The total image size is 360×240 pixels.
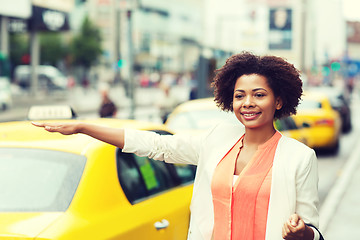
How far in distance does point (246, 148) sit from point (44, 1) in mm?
32525

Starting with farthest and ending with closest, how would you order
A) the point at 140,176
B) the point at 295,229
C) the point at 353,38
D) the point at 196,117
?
the point at 353,38 < the point at 196,117 < the point at 140,176 < the point at 295,229

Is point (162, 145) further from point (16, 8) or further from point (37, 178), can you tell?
point (16, 8)

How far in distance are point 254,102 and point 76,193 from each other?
4.02 feet

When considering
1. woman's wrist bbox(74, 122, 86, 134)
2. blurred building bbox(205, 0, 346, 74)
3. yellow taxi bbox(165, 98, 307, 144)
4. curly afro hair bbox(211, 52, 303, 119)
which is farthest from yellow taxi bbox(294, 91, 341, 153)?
blurred building bbox(205, 0, 346, 74)

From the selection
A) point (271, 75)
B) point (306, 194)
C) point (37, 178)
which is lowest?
point (37, 178)

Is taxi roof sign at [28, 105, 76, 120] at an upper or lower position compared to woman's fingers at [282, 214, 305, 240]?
upper

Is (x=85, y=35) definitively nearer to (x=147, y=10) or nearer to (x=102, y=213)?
(x=147, y=10)

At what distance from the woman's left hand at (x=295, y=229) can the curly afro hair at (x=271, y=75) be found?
618 millimetres

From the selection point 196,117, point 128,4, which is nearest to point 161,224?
point 196,117

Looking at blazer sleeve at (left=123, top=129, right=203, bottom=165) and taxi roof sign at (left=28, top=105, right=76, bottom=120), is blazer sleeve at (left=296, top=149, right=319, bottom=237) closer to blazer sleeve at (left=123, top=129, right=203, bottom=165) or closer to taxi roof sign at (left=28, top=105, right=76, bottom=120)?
blazer sleeve at (left=123, top=129, right=203, bottom=165)

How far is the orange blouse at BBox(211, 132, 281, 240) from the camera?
105 inches

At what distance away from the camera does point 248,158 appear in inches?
111

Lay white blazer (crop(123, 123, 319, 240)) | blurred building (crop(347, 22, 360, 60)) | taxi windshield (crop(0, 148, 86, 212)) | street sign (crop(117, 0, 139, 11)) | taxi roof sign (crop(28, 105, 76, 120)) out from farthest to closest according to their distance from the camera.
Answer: blurred building (crop(347, 22, 360, 60)) < street sign (crop(117, 0, 139, 11)) < taxi roof sign (crop(28, 105, 76, 120)) < taxi windshield (crop(0, 148, 86, 212)) < white blazer (crop(123, 123, 319, 240))

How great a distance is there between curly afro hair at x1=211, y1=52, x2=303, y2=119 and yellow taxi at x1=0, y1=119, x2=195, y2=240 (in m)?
1.01
